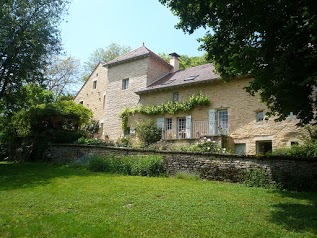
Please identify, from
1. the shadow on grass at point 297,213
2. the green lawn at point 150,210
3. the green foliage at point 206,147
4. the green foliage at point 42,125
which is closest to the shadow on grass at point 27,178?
the green lawn at point 150,210

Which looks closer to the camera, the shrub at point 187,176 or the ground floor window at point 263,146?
the shrub at point 187,176

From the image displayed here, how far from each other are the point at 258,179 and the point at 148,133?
1059 cm

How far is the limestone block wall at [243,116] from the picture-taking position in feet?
51.9

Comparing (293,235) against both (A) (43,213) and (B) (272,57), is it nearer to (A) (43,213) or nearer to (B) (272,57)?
(B) (272,57)

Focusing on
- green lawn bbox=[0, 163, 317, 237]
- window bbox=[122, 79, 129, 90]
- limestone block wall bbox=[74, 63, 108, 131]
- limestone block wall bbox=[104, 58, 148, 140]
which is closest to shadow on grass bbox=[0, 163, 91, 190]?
green lawn bbox=[0, 163, 317, 237]

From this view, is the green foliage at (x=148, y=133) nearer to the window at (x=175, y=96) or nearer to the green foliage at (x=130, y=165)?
the window at (x=175, y=96)

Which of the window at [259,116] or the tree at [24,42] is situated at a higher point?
the tree at [24,42]

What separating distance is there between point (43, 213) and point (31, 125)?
1258 centimetres

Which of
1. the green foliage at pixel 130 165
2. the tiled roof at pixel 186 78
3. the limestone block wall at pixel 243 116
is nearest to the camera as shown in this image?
the green foliage at pixel 130 165

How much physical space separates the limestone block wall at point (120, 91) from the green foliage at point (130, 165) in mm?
10042

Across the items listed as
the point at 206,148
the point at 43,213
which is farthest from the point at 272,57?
the point at 206,148

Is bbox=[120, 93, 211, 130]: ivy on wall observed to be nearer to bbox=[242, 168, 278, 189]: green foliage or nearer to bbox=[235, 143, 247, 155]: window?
bbox=[235, 143, 247, 155]: window

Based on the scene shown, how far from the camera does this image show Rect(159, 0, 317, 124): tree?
662 centimetres

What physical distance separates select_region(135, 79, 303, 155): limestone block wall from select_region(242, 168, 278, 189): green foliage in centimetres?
596
